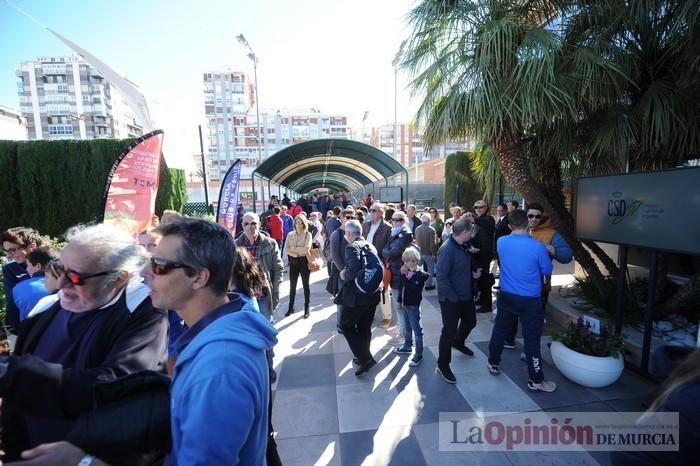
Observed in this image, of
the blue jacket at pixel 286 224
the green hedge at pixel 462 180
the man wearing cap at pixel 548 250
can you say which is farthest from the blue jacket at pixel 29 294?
the green hedge at pixel 462 180

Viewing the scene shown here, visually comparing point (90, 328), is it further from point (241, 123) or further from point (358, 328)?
point (241, 123)

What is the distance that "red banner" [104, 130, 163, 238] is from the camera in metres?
4.26

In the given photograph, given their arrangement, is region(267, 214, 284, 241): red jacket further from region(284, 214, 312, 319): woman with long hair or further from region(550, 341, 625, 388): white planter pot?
region(550, 341, 625, 388): white planter pot

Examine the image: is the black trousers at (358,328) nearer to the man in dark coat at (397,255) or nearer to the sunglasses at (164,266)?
the man in dark coat at (397,255)

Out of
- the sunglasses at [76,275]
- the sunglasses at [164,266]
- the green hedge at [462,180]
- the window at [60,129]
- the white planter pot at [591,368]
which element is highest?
the window at [60,129]

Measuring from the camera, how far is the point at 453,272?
3.67 meters

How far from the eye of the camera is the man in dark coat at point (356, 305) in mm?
3750

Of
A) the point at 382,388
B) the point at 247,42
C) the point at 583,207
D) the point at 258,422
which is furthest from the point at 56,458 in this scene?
the point at 247,42

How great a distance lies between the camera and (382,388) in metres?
3.63

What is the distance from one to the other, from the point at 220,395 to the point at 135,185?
4.52m

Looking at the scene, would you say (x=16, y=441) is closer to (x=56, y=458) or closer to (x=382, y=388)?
(x=56, y=458)

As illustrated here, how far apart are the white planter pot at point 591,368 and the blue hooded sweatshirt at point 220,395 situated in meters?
3.61

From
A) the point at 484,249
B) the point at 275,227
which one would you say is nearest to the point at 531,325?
the point at 484,249

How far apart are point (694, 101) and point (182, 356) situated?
594 cm
